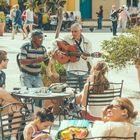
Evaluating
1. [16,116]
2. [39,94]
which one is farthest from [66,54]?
[16,116]

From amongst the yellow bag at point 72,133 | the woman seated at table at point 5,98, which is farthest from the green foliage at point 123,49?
the yellow bag at point 72,133

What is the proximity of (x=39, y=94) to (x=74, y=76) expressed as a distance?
231 cm

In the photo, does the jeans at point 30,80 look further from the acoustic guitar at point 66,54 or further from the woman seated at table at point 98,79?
the woman seated at table at point 98,79

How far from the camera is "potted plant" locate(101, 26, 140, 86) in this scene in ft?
48.2

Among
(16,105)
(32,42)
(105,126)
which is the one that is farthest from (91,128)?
(32,42)

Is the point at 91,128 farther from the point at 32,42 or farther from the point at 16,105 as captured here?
→ the point at 32,42

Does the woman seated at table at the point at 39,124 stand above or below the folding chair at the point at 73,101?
above

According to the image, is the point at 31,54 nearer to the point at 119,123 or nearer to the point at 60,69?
the point at 60,69

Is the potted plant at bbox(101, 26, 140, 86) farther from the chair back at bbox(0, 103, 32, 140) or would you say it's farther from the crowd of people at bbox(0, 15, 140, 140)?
the chair back at bbox(0, 103, 32, 140)

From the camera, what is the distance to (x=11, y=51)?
25422mm

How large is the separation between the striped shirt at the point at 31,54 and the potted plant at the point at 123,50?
3152 millimetres

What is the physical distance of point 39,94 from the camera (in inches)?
401

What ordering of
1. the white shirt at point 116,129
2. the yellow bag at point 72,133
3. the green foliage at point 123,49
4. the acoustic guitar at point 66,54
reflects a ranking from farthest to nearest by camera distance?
1. the green foliage at point 123,49
2. the acoustic guitar at point 66,54
3. the yellow bag at point 72,133
4. the white shirt at point 116,129

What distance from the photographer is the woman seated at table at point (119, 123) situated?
692cm
